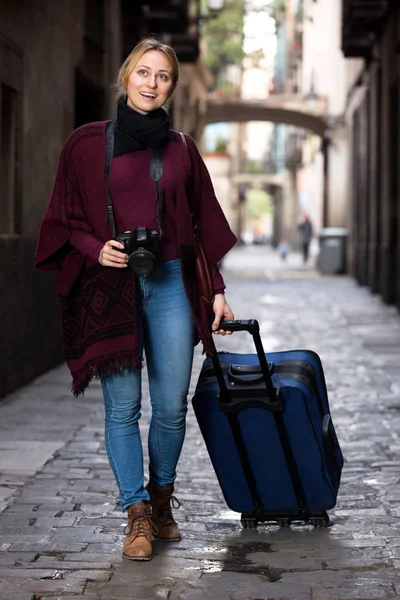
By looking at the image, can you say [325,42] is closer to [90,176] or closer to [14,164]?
[14,164]

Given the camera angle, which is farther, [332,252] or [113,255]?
[332,252]

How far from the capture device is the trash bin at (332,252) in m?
30.6

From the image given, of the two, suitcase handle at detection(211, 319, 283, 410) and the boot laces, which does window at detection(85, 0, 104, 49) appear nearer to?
suitcase handle at detection(211, 319, 283, 410)

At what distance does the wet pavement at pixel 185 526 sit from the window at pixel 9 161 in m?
1.30

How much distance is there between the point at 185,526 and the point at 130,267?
1.31 meters

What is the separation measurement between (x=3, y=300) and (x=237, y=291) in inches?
534

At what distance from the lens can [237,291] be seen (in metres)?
22.3

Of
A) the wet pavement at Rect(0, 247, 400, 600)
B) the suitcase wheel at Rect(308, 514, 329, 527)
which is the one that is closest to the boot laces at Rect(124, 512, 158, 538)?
the wet pavement at Rect(0, 247, 400, 600)

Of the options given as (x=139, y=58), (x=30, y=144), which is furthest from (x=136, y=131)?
(x=30, y=144)

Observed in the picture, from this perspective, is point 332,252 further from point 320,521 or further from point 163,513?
point 163,513

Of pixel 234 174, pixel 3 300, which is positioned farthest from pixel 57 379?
pixel 234 174

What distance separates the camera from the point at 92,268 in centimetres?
455

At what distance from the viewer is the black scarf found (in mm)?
4477

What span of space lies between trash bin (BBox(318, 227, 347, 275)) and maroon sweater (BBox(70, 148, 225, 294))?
86.2 ft
